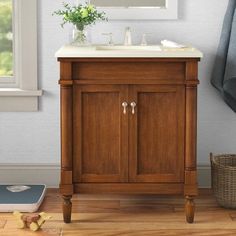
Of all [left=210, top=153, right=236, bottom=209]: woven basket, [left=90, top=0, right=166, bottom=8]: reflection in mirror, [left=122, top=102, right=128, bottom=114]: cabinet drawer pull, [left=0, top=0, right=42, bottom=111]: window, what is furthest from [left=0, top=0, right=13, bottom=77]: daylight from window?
[left=210, top=153, right=236, bottom=209]: woven basket

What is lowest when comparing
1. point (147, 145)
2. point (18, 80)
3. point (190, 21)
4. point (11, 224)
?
point (11, 224)

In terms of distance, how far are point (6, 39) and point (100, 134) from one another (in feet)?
3.42

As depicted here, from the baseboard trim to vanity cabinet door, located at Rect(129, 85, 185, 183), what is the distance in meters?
0.66

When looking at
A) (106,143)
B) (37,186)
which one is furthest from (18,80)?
(106,143)

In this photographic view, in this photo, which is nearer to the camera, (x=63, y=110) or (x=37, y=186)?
(x=63, y=110)

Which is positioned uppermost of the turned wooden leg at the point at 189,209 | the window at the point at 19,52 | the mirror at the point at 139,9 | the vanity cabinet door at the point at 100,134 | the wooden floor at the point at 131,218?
the mirror at the point at 139,9

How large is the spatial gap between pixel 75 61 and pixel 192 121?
25.5 inches

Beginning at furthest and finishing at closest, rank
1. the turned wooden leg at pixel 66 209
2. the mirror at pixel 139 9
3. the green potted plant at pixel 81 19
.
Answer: the mirror at pixel 139 9 → the green potted plant at pixel 81 19 → the turned wooden leg at pixel 66 209

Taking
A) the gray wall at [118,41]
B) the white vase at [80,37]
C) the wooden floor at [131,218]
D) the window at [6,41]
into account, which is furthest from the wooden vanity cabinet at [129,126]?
the window at [6,41]

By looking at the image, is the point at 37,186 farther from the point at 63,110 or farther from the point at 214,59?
the point at 214,59

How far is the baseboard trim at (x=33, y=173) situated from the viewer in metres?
4.07

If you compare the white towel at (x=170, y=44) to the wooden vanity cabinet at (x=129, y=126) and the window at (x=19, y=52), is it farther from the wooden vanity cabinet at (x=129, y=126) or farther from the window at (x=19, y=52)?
the window at (x=19, y=52)

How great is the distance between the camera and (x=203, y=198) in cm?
388

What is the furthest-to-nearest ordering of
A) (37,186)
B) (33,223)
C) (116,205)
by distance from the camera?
(37,186), (116,205), (33,223)
